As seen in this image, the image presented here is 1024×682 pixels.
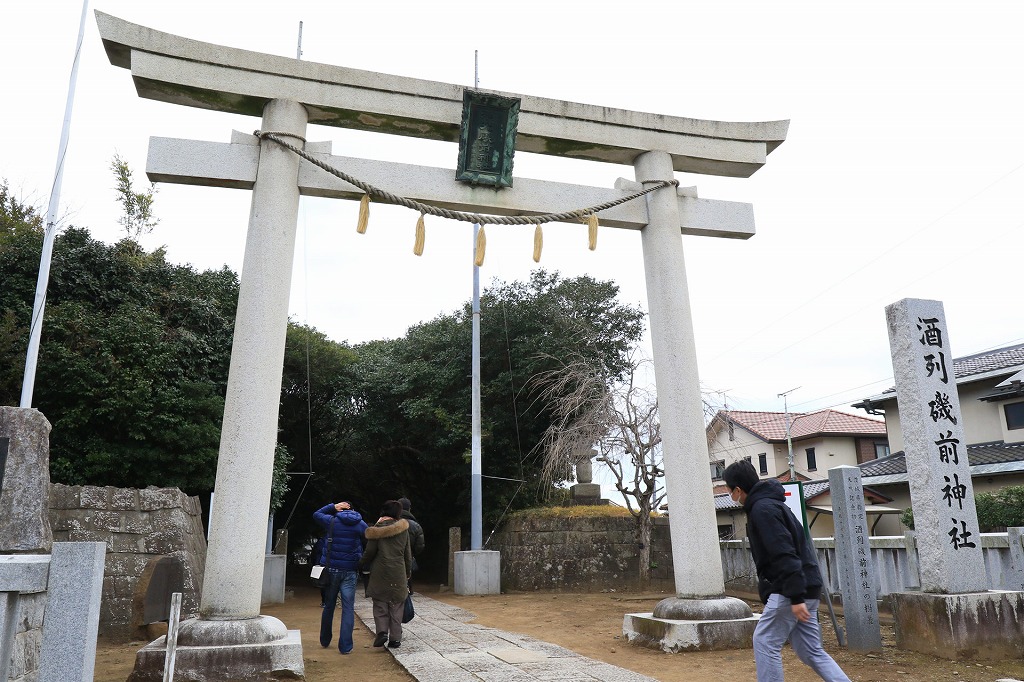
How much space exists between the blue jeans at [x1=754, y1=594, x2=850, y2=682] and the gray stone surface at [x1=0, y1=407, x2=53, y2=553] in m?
4.89

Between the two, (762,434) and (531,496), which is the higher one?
(762,434)

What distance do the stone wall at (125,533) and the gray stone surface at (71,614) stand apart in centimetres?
620

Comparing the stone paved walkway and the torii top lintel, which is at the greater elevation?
the torii top lintel

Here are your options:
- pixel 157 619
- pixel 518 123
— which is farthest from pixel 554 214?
pixel 157 619

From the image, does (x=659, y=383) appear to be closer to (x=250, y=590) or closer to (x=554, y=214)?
(x=554, y=214)

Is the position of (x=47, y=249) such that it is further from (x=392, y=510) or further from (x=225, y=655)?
(x=225, y=655)

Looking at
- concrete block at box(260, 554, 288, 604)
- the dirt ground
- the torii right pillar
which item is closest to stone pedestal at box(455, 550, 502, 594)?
concrete block at box(260, 554, 288, 604)

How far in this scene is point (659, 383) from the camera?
7.59m

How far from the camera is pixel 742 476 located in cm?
425

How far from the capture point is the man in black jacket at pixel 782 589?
12.4 ft

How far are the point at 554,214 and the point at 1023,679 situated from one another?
5798 mm

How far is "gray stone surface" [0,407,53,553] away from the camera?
469cm

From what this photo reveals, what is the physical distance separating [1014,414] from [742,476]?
18.4 metres

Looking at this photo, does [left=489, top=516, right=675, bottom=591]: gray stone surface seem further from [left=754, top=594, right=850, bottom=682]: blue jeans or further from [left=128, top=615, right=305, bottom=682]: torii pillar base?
[left=754, top=594, right=850, bottom=682]: blue jeans
